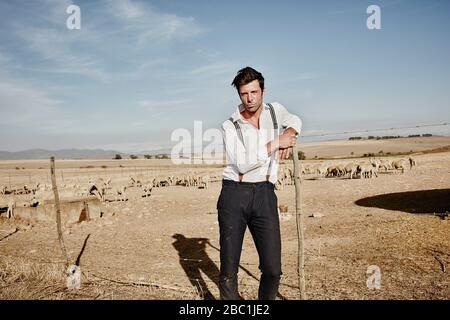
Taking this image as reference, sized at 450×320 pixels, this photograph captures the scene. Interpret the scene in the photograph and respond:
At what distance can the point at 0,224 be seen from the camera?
14469 millimetres

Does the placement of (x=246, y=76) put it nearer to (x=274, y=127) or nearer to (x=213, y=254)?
(x=274, y=127)

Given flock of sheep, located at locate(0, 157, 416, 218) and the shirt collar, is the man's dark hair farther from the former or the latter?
flock of sheep, located at locate(0, 157, 416, 218)

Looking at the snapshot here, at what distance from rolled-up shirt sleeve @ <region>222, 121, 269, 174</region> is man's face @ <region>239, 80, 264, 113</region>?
27 centimetres

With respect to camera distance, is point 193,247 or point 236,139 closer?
point 236,139

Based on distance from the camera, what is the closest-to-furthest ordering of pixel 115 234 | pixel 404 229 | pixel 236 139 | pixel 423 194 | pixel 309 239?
1. pixel 236 139
2. pixel 404 229
3. pixel 309 239
4. pixel 115 234
5. pixel 423 194

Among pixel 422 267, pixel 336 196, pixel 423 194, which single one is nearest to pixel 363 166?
pixel 336 196

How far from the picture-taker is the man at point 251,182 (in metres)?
3.47

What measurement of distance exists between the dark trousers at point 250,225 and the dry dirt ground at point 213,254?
80.0 inches

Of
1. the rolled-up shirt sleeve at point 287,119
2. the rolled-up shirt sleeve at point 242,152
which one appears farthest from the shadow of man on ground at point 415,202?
the rolled-up shirt sleeve at point 242,152

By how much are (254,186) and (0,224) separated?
14.3 metres

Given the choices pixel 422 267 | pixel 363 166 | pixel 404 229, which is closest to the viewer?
pixel 422 267

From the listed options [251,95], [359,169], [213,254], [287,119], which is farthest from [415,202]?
[359,169]

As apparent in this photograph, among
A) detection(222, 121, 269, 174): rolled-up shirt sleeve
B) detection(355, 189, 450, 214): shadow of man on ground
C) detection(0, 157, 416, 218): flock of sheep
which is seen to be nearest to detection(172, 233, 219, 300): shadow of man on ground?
detection(222, 121, 269, 174): rolled-up shirt sleeve
